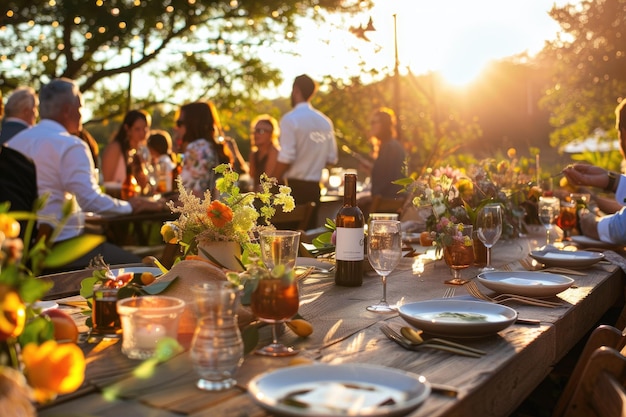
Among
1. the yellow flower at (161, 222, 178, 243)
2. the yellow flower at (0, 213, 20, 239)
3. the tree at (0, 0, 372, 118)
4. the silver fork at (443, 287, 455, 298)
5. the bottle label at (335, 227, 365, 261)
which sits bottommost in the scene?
the silver fork at (443, 287, 455, 298)

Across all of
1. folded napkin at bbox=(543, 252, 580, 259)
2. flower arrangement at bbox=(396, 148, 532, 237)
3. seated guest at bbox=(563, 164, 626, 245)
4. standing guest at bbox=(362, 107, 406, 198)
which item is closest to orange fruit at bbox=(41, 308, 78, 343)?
flower arrangement at bbox=(396, 148, 532, 237)

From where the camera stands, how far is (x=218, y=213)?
6.59 feet

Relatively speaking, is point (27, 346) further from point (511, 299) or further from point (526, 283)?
point (526, 283)

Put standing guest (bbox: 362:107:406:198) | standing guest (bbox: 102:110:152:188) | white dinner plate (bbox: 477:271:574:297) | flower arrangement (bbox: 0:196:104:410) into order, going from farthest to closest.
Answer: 1. standing guest (bbox: 102:110:152:188)
2. standing guest (bbox: 362:107:406:198)
3. white dinner plate (bbox: 477:271:574:297)
4. flower arrangement (bbox: 0:196:104:410)

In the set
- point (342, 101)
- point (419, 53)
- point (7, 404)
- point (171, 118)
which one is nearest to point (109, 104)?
point (171, 118)

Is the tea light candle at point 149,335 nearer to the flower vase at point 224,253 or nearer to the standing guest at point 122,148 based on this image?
the flower vase at point 224,253

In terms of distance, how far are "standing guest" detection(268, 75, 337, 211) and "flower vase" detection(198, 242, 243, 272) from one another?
370 centimetres

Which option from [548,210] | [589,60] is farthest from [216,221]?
[589,60]

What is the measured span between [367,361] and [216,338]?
36 centimetres

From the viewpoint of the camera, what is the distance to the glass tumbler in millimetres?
1238

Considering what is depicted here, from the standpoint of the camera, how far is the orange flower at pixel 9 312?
2.90 ft

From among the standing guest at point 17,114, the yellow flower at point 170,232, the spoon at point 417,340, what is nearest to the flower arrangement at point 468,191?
the yellow flower at point 170,232

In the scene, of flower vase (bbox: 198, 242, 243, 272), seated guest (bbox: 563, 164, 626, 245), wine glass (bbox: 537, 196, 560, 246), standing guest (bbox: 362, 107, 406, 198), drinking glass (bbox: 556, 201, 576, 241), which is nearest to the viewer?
flower vase (bbox: 198, 242, 243, 272)

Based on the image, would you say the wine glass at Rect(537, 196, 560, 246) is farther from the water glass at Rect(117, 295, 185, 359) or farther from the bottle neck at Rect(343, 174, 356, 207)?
the water glass at Rect(117, 295, 185, 359)
